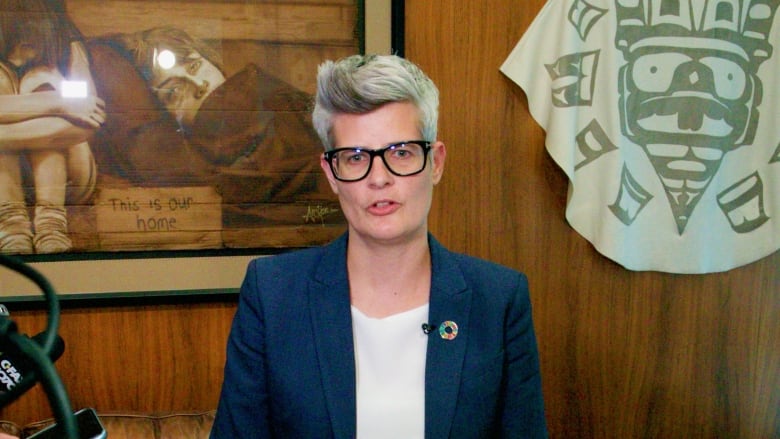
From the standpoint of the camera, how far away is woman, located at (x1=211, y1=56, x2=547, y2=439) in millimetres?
1070

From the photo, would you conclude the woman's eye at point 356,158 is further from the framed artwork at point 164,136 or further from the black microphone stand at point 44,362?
the black microphone stand at point 44,362

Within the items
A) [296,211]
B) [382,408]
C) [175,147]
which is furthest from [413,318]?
[175,147]

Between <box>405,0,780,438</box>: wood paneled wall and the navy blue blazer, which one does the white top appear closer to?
the navy blue blazer

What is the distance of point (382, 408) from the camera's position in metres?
1.11

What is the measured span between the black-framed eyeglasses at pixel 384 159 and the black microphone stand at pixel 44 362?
74cm

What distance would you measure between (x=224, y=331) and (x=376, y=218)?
2.67 feet

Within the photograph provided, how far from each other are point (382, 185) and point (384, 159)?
0.05 m

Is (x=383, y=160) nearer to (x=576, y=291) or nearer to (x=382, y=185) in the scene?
(x=382, y=185)

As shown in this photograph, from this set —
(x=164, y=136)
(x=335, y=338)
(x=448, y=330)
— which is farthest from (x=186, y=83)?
(x=448, y=330)

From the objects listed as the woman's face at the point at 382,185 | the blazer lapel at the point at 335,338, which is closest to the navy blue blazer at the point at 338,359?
the blazer lapel at the point at 335,338

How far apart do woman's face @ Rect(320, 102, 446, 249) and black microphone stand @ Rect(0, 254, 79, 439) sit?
735mm

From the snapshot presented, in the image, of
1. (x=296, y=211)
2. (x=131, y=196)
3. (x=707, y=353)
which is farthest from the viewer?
(x=707, y=353)

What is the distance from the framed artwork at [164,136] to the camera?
4.92 feet

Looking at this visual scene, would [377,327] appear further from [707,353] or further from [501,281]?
Result: [707,353]
